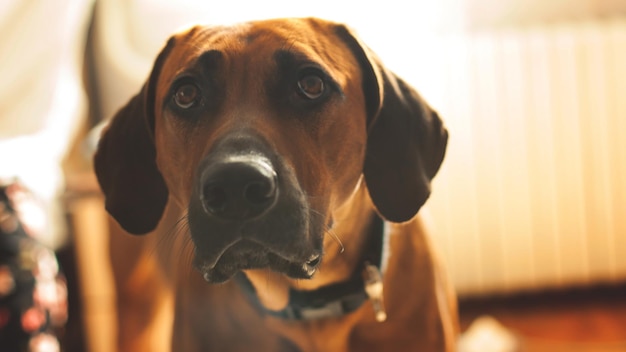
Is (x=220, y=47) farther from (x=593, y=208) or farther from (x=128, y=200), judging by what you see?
(x=593, y=208)

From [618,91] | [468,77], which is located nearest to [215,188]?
[468,77]

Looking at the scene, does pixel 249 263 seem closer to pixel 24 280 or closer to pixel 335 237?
pixel 335 237

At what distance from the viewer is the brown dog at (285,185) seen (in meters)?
0.83

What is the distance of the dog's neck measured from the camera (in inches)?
39.9

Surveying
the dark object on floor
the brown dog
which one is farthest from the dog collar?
the dark object on floor

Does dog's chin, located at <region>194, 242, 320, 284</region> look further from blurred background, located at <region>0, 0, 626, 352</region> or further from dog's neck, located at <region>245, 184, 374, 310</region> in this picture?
blurred background, located at <region>0, 0, 626, 352</region>

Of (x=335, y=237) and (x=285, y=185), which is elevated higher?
(x=285, y=185)

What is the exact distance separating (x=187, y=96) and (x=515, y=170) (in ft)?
5.21

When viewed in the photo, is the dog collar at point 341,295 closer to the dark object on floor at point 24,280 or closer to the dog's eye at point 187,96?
the dog's eye at point 187,96

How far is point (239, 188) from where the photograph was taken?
78cm

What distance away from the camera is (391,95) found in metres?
0.99

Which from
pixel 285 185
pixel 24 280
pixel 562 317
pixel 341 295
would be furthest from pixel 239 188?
pixel 562 317

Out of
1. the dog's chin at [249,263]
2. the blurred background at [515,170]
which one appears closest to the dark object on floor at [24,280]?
the blurred background at [515,170]

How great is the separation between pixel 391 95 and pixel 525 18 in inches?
61.0
